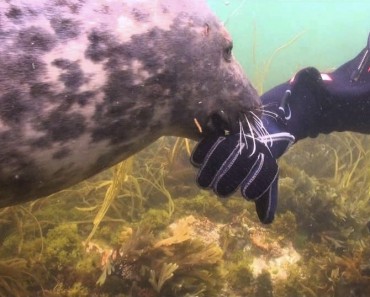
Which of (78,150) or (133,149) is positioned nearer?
(78,150)

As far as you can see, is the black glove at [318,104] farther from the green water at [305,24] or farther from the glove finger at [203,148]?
the green water at [305,24]

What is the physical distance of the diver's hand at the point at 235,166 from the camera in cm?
239

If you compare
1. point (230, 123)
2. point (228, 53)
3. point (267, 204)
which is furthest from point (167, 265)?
point (228, 53)

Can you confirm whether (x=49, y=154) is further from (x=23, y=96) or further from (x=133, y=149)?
(x=133, y=149)

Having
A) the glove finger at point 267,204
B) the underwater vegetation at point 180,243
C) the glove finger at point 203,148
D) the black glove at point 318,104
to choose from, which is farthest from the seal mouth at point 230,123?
the underwater vegetation at point 180,243

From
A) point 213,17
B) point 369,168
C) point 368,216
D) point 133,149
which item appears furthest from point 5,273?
point 369,168

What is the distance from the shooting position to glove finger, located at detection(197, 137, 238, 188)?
238 centimetres

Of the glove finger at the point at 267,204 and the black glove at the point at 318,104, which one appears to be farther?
the black glove at the point at 318,104

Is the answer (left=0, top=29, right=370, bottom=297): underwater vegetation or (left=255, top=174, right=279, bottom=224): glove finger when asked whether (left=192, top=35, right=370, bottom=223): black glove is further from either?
(left=0, top=29, right=370, bottom=297): underwater vegetation

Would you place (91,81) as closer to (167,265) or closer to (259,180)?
(259,180)

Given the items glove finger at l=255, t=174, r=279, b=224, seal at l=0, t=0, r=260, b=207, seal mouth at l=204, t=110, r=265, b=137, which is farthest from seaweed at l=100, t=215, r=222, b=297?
seal at l=0, t=0, r=260, b=207

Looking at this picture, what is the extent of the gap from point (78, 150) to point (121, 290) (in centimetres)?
203

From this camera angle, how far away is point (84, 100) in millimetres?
1524

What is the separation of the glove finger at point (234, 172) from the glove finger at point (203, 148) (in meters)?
0.14
